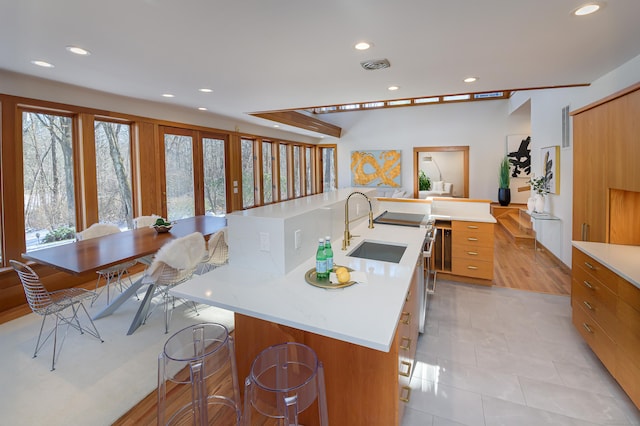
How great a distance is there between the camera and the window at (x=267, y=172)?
7.11m

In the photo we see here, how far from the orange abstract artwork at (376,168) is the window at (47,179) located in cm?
698

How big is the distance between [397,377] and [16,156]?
410 cm

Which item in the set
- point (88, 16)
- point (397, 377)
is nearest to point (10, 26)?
point (88, 16)

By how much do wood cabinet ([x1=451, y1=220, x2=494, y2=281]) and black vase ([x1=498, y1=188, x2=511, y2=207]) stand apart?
4.79 metres

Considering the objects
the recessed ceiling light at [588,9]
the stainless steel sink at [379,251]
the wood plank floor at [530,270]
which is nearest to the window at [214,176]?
the stainless steel sink at [379,251]

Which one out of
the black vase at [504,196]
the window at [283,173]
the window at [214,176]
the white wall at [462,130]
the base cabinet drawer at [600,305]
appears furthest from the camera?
the window at [283,173]

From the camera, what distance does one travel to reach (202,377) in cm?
110

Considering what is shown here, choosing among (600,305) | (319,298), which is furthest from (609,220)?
(319,298)

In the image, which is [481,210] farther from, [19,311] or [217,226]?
[19,311]

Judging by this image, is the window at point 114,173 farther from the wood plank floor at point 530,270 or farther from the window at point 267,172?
the wood plank floor at point 530,270

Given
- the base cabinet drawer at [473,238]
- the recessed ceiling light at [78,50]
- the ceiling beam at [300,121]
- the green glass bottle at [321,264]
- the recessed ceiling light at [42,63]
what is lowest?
the base cabinet drawer at [473,238]

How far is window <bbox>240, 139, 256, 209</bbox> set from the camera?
645cm

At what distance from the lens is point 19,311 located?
3174mm

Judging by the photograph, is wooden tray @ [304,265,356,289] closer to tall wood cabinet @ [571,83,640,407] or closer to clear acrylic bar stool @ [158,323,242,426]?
clear acrylic bar stool @ [158,323,242,426]
